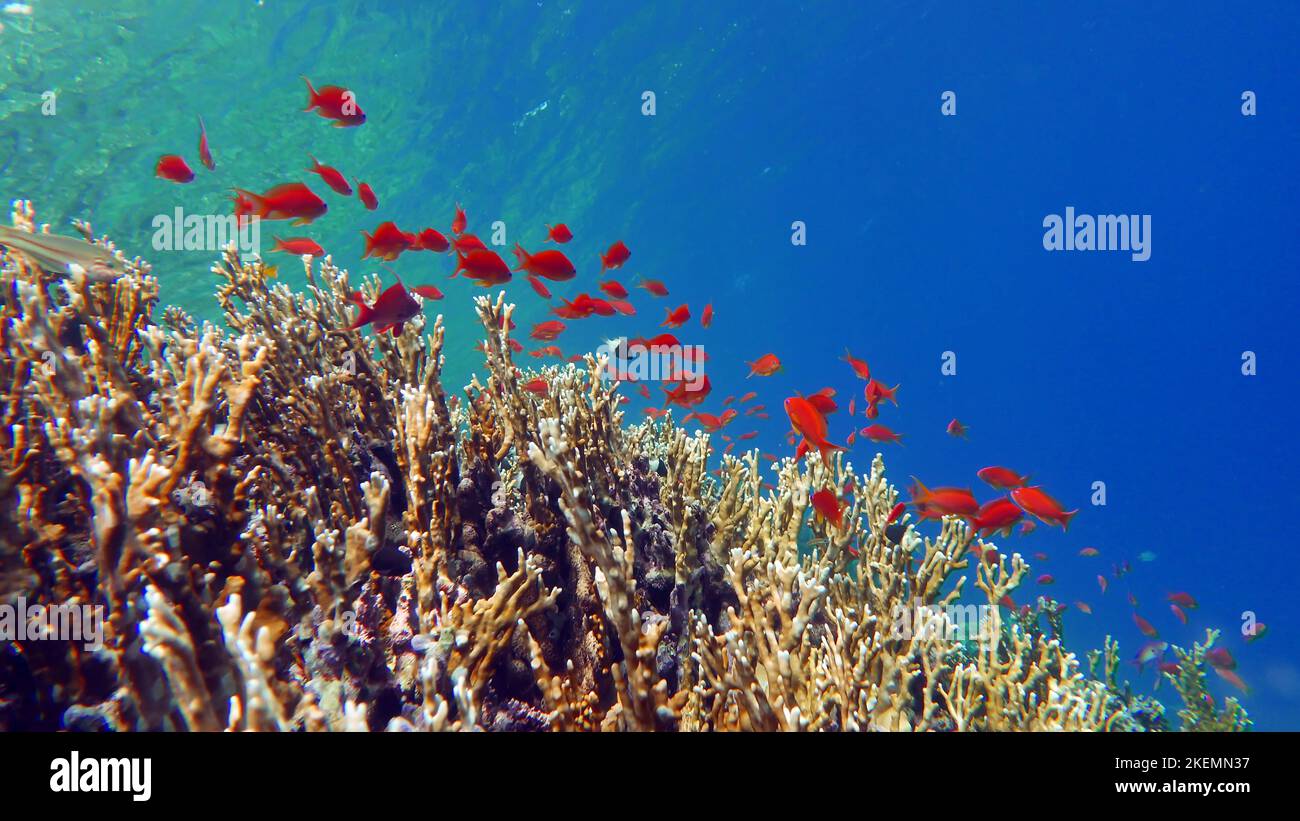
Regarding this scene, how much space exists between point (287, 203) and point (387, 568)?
3.29 meters

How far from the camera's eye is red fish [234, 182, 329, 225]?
4395 millimetres

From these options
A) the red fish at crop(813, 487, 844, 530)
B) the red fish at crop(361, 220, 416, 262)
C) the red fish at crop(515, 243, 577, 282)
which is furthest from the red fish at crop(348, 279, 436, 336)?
the red fish at crop(813, 487, 844, 530)

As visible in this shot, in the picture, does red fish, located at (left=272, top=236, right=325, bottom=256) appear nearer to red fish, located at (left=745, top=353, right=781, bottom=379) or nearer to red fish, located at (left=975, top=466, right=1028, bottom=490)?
red fish, located at (left=745, top=353, right=781, bottom=379)

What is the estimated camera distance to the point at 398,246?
4695 millimetres

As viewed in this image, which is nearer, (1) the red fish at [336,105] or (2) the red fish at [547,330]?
(1) the red fish at [336,105]

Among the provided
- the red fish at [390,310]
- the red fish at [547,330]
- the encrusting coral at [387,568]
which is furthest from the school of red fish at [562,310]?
the red fish at [547,330]

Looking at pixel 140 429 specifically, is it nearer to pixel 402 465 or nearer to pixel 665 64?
pixel 402 465

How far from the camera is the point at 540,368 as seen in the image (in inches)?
509

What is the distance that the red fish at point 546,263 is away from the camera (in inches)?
185

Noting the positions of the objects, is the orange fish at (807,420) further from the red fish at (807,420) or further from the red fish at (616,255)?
the red fish at (616,255)

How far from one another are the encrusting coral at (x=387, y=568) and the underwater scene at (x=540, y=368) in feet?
0.08

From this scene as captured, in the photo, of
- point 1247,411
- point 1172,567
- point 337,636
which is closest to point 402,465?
point 337,636

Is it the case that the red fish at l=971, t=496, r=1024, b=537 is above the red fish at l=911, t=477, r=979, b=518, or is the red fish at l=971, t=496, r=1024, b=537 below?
below

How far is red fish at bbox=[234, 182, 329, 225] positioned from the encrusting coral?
0.91 metres
